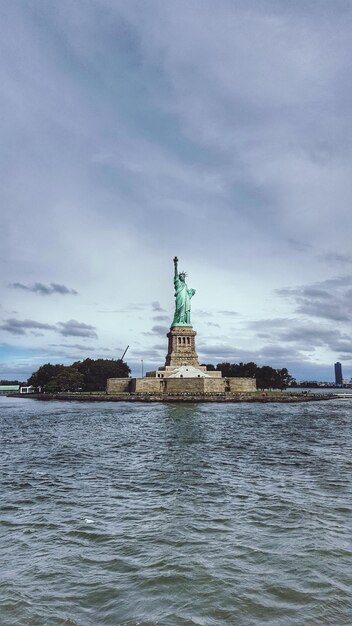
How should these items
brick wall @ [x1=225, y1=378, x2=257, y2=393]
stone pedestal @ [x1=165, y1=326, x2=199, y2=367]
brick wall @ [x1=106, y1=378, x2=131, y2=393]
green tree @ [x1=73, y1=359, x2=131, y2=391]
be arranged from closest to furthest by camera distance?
brick wall @ [x1=225, y1=378, x2=257, y2=393]
stone pedestal @ [x1=165, y1=326, x2=199, y2=367]
brick wall @ [x1=106, y1=378, x2=131, y2=393]
green tree @ [x1=73, y1=359, x2=131, y2=391]

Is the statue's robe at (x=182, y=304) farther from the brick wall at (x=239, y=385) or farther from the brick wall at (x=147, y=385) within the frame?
the brick wall at (x=239, y=385)

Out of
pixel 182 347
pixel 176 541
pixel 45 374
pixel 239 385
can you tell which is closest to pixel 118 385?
pixel 182 347

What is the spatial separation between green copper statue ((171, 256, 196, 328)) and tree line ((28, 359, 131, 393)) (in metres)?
32.4

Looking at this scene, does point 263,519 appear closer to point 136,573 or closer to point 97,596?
point 136,573

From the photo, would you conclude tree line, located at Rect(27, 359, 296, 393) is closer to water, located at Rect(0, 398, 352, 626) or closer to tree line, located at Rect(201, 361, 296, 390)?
tree line, located at Rect(201, 361, 296, 390)

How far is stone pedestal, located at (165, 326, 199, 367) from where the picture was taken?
93750 millimetres

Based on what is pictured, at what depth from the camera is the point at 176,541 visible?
34.5 ft

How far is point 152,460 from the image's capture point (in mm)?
22062

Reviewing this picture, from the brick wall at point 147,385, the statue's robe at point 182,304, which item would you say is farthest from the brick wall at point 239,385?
the statue's robe at point 182,304

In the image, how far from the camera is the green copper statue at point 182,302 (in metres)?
98.5

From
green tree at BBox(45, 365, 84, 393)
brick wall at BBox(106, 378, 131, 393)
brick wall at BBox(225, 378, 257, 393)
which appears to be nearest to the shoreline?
brick wall at BBox(106, 378, 131, 393)

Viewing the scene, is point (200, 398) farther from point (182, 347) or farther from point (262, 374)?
point (262, 374)

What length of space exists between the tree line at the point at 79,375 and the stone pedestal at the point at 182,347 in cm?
3023

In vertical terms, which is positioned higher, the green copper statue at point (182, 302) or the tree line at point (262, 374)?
the green copper statue at point (182, 302)
